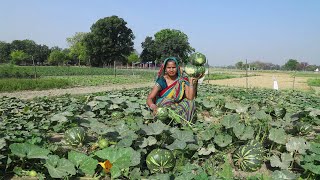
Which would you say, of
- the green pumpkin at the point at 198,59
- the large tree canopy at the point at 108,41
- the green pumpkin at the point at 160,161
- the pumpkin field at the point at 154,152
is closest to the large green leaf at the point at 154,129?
the pumpkin field at the point at 154,152

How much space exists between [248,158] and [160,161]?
1.14m

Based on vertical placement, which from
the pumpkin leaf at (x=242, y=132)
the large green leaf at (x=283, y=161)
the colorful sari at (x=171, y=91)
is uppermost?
the colorful sari at (x=171, y=91)

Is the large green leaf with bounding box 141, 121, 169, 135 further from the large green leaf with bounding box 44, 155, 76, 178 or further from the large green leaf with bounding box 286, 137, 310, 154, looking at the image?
the large green leaf with bounding box 286, 137, 310, 154

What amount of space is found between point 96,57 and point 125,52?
679 cm

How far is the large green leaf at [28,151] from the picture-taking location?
2990mm

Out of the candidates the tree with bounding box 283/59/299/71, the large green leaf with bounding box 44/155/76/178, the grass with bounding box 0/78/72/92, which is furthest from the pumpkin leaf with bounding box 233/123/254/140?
the tree with bounding box 283/59/299/71

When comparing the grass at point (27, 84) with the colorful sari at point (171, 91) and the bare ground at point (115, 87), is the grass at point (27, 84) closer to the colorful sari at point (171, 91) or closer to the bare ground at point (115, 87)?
the bare ground at point (115, 87)

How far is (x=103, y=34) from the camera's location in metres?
68.6

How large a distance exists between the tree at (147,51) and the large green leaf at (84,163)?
266ft

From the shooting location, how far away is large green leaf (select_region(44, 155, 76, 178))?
9.61 feet

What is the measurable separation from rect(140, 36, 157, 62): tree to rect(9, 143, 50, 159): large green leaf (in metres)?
81.2

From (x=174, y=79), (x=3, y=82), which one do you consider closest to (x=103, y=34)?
(x=3, y=82)

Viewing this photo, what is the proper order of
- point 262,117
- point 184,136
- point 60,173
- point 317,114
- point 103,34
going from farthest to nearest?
point 103,34 → point 317,114 → point 262,117 → point 184,136 → point 60,173

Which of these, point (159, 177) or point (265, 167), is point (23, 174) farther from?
point (265, 167)
